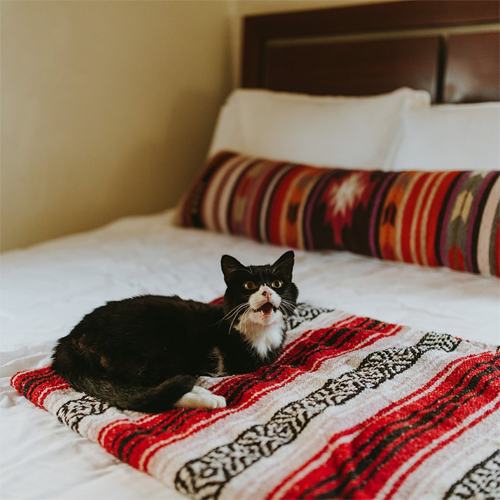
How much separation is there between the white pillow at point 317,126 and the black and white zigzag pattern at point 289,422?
100 cm

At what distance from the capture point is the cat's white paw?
1.03 metres

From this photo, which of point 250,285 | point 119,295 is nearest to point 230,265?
point 250,285

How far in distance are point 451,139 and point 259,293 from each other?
108 centimetres

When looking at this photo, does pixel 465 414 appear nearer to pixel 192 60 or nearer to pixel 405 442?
pixel 405 442

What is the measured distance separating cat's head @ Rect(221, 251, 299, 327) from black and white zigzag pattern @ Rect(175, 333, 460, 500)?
0.58ft

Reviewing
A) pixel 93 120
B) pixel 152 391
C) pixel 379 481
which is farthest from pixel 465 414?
pixel 93 120

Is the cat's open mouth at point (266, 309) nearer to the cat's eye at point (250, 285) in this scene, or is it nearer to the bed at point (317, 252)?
the cat's eye at point (250, 285)

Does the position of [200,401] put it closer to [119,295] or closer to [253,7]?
[119,295]

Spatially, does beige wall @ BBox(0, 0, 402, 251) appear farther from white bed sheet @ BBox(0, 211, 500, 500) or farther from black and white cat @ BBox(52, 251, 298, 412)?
black and white cat @ BBox(52, 251, 298, 412)

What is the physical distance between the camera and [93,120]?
245 centimetres

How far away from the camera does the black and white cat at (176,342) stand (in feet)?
3.44

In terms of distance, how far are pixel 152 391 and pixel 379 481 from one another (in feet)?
1.33

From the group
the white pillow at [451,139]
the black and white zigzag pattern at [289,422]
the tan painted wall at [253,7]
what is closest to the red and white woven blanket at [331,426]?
the black and white zigzag pattern at [289,422]

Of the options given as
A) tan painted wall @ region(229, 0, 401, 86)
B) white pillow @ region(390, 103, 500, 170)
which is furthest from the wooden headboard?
white pillow @ region(390, 103, 500, 170)
